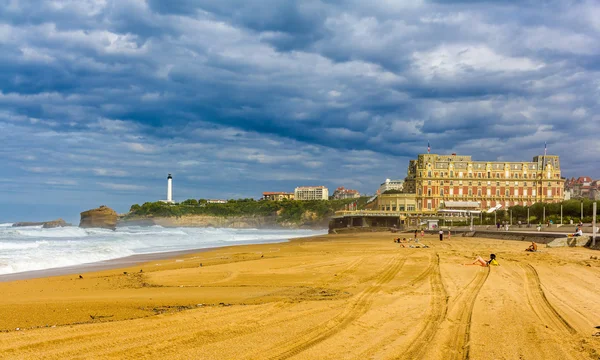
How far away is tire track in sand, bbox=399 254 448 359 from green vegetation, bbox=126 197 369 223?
4735 inches

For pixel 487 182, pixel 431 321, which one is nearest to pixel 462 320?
pixel 431 321

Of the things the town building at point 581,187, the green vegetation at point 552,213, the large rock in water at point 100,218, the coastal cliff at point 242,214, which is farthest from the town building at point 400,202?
the town building at point 581,187

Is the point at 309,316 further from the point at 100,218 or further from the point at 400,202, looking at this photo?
the point at 100,218

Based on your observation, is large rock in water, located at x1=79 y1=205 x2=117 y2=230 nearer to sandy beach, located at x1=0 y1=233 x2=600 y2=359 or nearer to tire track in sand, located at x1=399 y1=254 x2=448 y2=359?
sandy beach, located at x1=0 y1=233 x2=600 y2=359

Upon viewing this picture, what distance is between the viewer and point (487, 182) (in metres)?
98.6

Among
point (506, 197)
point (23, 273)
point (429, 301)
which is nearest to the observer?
point (429, 301)

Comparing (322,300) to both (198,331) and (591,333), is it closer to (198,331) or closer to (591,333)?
(198,331)

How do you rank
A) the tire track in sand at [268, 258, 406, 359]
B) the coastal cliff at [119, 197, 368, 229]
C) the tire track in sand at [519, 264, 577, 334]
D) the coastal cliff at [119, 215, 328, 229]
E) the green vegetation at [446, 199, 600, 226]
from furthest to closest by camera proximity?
the coastal cliff at [119, 215, 328, 229] → the coastal cliff at [119, 197, 368, 229] → the green vegetation at [446, 199, 600, 226] → the tire track in sand at [519, 264, 577, 334] → the tire track in sand at [268, 258, 406, 359]

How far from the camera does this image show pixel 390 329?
6934 mm

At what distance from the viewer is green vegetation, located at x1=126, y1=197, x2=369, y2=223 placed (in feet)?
464

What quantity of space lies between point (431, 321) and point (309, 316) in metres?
1.90

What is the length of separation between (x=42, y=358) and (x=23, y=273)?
12.5 meters

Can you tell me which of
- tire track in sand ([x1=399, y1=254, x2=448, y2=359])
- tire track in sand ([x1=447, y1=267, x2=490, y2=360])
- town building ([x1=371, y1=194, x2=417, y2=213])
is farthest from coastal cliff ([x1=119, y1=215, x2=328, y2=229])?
tire track in sand ([x1=447, y1=267, x2=490, y2=360])

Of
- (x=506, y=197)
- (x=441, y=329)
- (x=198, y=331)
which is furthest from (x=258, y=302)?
(x=506, y=197)
